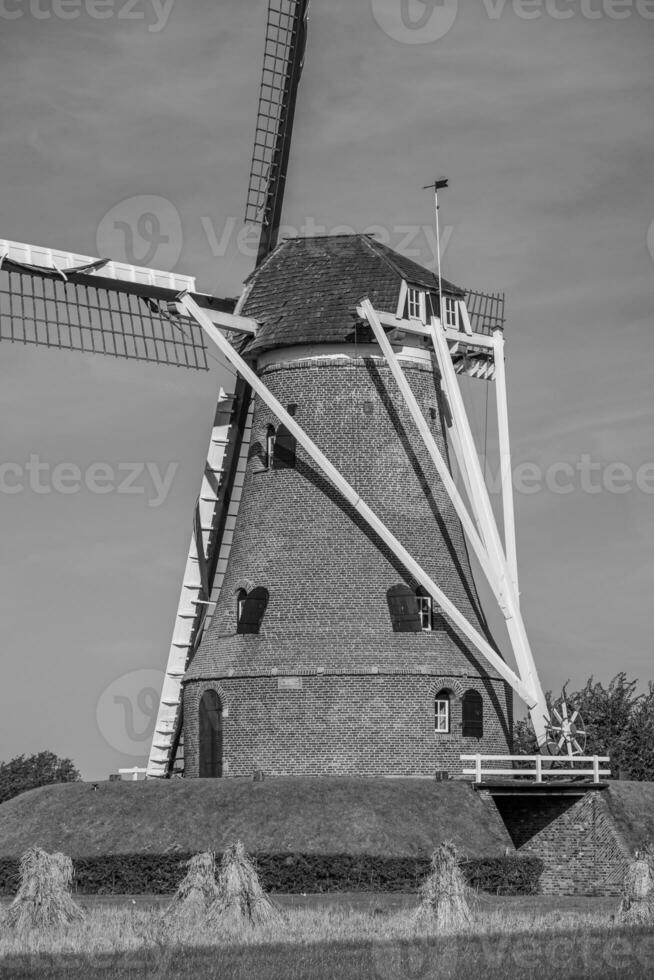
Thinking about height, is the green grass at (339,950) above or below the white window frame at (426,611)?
below

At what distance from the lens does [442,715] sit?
38344mm

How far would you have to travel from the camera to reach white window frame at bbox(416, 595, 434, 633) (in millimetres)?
38750

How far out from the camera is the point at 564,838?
117ft

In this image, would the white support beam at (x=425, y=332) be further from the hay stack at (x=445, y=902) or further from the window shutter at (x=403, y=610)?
the hay stack at (x=445, y=902)

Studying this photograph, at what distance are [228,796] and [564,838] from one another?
725cm

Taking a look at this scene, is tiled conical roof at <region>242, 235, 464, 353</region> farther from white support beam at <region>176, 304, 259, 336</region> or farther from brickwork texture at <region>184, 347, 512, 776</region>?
brickwork texture at <region>184, 347, 512, 776</region>

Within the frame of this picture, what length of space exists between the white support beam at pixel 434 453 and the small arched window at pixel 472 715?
2.51m

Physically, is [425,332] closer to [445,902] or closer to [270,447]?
[270,447]

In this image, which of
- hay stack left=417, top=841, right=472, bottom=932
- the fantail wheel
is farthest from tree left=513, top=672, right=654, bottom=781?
hay stack left=417, top=841, right=472, bottom=932

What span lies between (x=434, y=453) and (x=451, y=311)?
5001mm

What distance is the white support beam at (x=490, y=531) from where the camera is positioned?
37594 mm

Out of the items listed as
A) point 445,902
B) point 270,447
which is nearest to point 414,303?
point 270,447

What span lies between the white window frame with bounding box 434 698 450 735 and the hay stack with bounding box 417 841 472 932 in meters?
10.7

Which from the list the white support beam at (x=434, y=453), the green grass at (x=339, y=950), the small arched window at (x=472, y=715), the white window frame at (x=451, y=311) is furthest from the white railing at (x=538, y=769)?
the white window frame at (x=451, y=311)
